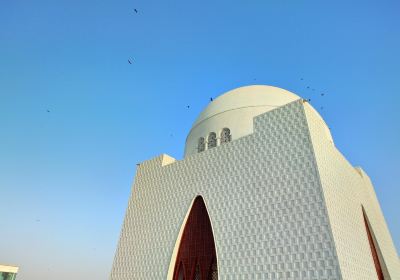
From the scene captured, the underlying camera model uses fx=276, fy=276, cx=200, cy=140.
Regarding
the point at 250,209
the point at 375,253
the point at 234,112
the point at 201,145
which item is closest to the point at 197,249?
the point at 250,209

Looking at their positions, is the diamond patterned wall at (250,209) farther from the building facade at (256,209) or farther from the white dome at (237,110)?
the white dome at (237,110)

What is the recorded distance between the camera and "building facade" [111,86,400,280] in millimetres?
9969

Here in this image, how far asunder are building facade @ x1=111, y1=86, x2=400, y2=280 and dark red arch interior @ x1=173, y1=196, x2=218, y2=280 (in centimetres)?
5

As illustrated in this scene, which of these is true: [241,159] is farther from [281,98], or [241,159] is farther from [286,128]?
[281,98]

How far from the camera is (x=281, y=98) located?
1755cm

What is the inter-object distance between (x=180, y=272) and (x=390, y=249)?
42.3ft

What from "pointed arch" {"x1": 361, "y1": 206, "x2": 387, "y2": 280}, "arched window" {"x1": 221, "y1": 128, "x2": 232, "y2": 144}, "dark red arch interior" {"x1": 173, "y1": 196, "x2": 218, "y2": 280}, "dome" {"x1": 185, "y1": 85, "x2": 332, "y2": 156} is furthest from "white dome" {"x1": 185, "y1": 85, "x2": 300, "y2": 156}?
"pointed arch" {"x1": 361, "y1": 206, "x2": 387, "y2": 280}

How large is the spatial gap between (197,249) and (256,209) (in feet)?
12.7

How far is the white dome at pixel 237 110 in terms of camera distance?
16.5 m

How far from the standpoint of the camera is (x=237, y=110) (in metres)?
17.1

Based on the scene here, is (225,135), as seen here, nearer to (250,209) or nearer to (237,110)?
(237,110)

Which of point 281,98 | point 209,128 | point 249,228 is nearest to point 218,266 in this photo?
point 249,228

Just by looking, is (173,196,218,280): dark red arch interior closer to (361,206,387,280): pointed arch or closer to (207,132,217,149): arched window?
(207,132,217,149): arched window

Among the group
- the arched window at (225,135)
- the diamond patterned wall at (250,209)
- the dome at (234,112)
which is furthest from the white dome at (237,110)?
the diamond patterned wall at (250,209)
